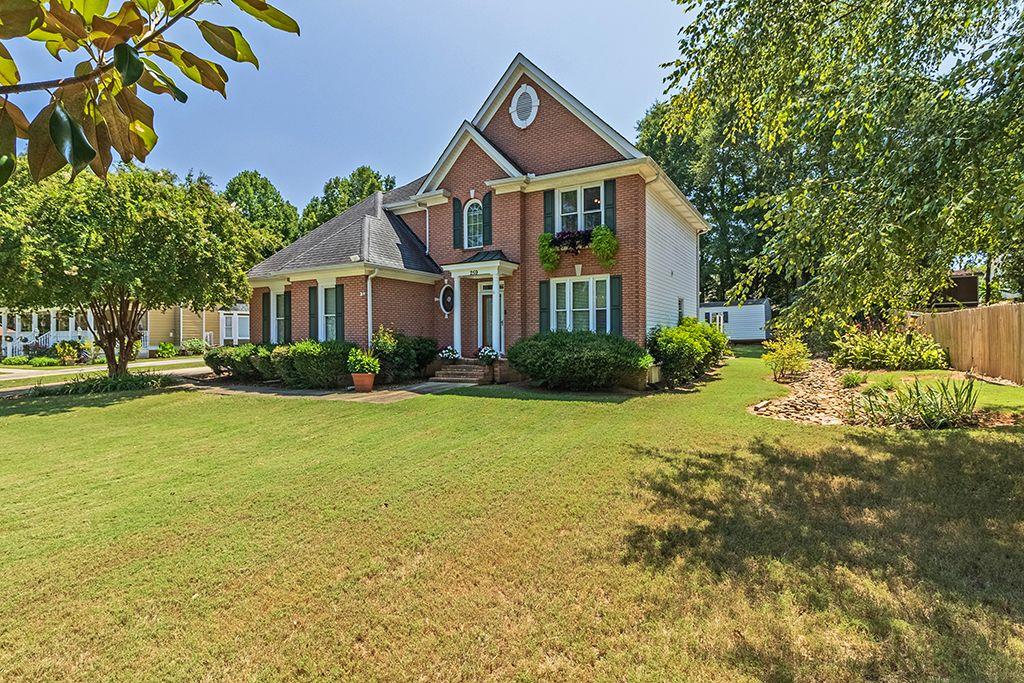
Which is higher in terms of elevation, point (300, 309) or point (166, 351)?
point (300, 309)

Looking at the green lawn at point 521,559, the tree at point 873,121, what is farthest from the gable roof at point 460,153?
the green lawn at point 521,559

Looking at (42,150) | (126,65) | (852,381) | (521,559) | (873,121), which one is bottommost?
(521,559)

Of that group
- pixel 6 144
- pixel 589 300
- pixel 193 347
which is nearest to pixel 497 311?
pixel 589 300

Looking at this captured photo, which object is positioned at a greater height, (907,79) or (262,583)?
(907,79)

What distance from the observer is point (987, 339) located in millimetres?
11625

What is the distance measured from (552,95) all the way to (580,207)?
11.6ft

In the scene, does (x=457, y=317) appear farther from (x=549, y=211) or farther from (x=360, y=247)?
(x=549, y=211)

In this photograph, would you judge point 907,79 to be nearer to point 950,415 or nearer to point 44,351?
point 950,415

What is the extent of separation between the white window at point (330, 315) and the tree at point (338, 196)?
2056cm

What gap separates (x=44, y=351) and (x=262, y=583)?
108 feet

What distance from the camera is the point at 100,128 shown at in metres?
1.10

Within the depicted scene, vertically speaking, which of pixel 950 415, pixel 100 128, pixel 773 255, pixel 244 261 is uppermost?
pixel 244 261

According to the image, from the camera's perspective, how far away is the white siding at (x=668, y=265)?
14.0 meters

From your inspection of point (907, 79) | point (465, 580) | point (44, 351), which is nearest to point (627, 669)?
point (465, 580)
